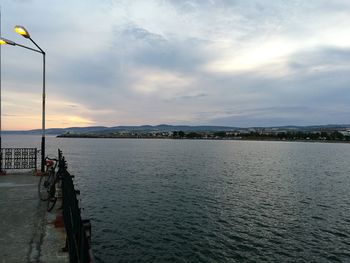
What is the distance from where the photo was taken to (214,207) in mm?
23000

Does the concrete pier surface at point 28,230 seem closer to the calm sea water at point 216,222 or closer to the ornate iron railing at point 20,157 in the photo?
the calm sea water at point 216,222

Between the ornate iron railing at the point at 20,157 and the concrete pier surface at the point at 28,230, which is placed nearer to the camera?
the concrete pier surface at the point at 28,230

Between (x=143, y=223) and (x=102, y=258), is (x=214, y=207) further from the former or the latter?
(x=102, y=258)

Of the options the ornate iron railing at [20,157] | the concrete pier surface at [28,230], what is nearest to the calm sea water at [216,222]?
the concrete pier surface at [28,230]

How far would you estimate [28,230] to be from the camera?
8531 millimetres

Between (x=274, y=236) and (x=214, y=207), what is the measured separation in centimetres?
664

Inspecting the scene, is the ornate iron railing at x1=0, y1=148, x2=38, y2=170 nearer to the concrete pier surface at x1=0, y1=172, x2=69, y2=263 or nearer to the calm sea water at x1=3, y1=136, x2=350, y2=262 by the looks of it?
the calm sea water at x1=3, y1=136, x2=350, y2=262

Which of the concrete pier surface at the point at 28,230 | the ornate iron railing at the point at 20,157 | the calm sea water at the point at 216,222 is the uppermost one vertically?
the ornate iron railing at the point at 20,157

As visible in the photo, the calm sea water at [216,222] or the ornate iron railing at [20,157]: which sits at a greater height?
the ornate iron railing at [20,157]

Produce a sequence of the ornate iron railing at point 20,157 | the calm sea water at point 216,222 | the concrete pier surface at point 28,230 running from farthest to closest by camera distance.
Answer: the ornate iron railing at point 20,157, the calm sea water at point 216,222, the concrete pier surface at point 28,230

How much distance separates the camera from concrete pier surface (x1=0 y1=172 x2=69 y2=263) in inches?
275

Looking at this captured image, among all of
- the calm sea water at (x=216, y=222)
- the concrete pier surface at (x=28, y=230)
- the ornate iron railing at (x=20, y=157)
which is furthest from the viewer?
the ornate iron railing at (x=20, y=157)

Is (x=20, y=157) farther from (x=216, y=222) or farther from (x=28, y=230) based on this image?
(x=28, y=230)

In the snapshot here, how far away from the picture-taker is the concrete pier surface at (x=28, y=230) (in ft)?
22.9
